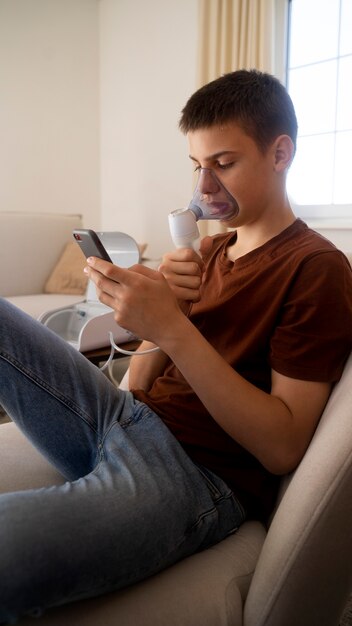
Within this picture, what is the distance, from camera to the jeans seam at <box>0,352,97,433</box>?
84 centimetres

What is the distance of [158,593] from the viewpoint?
0.64 meters

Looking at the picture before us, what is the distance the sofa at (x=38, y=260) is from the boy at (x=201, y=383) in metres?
2.14

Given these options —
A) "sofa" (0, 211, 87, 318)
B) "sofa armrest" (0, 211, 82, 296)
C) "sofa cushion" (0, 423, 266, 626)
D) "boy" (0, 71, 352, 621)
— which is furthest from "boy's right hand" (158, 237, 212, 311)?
"sofa armrest" (0, 211, 82, 296)

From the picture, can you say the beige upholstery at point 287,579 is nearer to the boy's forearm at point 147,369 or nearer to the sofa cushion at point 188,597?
the sofa cushion at point 188,597

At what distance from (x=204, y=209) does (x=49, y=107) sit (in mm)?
3434

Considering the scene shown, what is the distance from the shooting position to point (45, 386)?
85cm

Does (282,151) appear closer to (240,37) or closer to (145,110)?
(240,37)

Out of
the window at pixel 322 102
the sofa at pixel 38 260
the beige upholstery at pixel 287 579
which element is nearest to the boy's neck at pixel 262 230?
the beige upholstery at pixel 287 579


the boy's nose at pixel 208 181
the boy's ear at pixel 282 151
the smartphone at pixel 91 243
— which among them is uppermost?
the boy's ear at pixel 282 151

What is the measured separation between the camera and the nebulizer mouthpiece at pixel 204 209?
0.95 metres

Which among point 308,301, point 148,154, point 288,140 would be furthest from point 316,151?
point 308,301

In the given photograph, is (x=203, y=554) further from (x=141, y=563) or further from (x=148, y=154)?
(x=148, y=154)

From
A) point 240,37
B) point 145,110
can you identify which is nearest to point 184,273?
point 240,37

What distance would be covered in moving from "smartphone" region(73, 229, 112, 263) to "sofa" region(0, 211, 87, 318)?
2133 millimetres
